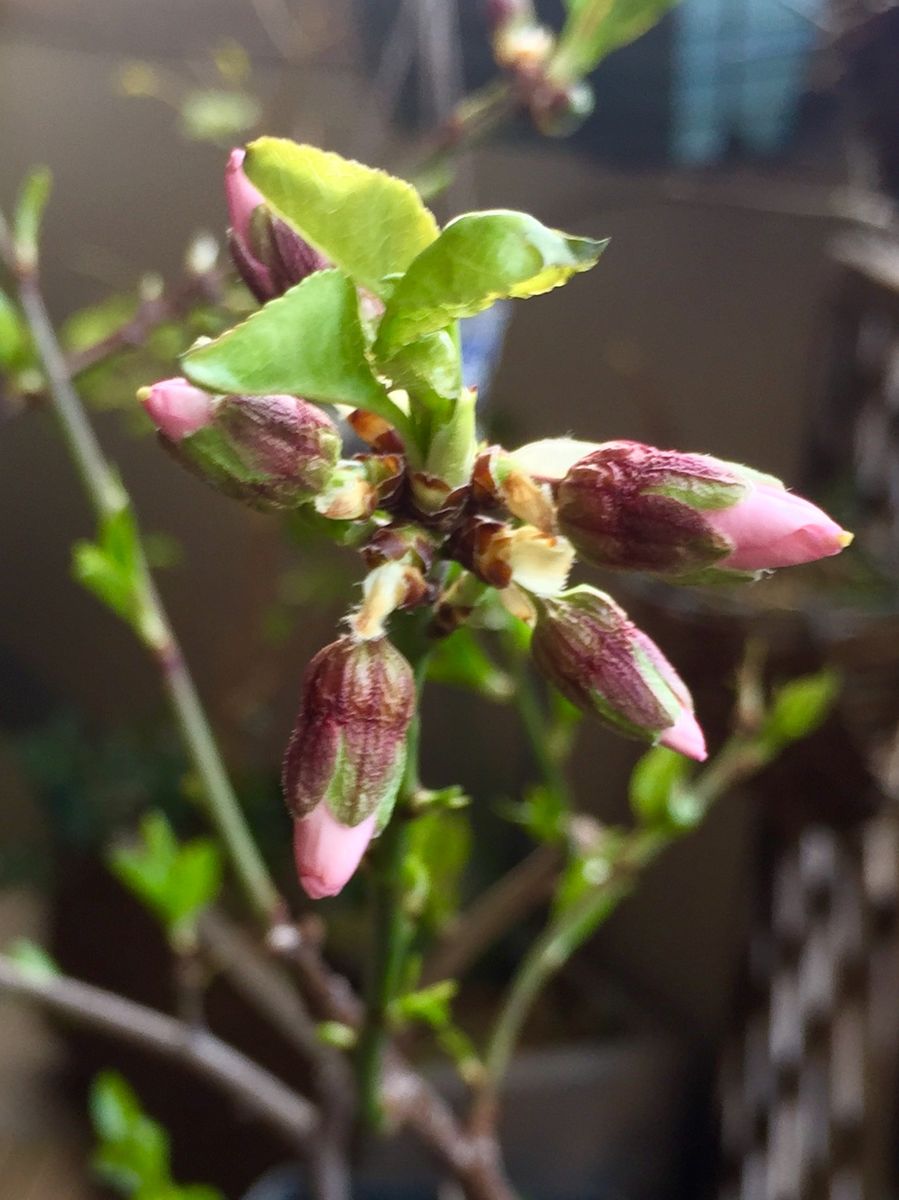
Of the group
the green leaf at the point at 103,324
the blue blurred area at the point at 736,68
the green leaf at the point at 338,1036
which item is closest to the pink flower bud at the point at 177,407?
the green leaf at the point at 338,1036

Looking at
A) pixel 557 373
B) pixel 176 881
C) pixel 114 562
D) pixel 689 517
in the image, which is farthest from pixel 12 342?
pixel 557 373

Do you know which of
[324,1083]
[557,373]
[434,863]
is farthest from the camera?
[557,373]

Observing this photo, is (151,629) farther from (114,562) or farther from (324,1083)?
(324,1083)

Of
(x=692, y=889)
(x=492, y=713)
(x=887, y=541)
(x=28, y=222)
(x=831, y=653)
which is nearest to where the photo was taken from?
(x=28, y=222)

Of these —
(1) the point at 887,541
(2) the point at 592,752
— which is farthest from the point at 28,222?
(2) the point at 592,752

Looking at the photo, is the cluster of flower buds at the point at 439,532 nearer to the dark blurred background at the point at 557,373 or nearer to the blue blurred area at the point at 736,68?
the dark blurred background at the point at 557,373

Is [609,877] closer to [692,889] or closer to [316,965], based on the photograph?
[316,965]
